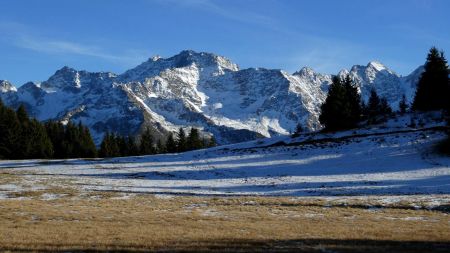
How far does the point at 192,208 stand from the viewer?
33.9m

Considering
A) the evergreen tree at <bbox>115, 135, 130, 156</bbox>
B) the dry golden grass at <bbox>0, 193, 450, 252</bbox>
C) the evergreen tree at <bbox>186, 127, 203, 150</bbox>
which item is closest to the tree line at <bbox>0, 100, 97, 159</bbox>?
the evergreen tree at <bbox>115, 135, 130, 156</bbox>

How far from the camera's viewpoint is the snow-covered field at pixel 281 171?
44656mm

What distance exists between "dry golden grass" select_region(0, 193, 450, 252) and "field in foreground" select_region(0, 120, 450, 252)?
0.06 meters

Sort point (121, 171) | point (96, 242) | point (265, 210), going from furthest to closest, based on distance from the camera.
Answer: point (121, 171) < point (265, 210) < point (96, 242)

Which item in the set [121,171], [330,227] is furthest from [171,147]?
[330,227]

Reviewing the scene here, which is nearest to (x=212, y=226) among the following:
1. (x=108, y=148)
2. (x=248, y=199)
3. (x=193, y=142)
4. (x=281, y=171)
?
(x=248, y=199)

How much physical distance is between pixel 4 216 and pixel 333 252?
20472 mm

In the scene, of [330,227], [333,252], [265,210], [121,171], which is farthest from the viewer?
A: [121,171]

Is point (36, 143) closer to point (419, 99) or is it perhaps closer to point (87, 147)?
point (87, 147)

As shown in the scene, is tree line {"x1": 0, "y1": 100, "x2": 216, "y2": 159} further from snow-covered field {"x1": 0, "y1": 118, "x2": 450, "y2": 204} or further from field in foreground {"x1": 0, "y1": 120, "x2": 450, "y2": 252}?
field in foreground {"x1": 0, "y1": 120, "x2": 450, "y2": 252}

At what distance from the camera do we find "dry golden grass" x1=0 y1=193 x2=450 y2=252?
63.9 ft

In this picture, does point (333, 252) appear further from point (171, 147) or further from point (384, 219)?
point (171, 147)

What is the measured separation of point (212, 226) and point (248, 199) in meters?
13.9

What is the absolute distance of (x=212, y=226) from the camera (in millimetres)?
25438
